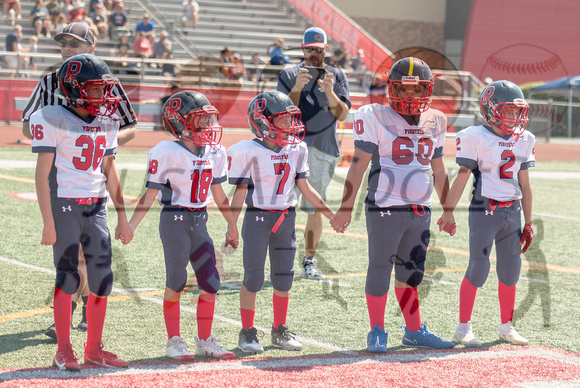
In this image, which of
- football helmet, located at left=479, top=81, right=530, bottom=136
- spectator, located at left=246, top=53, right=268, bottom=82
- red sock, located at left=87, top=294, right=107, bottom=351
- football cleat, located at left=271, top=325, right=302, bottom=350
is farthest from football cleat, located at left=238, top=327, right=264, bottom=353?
spectator, located at left=246, top=53, right=268, bottom=82

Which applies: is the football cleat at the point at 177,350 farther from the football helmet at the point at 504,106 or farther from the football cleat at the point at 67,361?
the football helmet at the point at 504,106

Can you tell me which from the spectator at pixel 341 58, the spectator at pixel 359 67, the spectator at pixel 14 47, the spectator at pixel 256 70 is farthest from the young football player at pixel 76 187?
the spectator at pixel 341 58

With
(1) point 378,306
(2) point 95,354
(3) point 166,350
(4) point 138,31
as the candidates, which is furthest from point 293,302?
(4) point 138,31

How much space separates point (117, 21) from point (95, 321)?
21170 mm

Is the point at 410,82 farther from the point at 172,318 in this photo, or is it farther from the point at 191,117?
the point at 172,318

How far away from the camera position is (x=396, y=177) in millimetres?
4840

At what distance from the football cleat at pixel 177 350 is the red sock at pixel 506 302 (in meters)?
2.04

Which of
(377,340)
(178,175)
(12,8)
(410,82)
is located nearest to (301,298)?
(377,340)

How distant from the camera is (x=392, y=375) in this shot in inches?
166

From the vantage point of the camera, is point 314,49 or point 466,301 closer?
point 466,301

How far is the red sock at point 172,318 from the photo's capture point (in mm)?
4570

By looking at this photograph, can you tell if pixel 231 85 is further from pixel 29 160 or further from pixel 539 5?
pixel 539 5

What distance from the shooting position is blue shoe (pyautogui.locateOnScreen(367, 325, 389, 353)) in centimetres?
475

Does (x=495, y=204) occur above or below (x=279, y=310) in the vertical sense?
above
